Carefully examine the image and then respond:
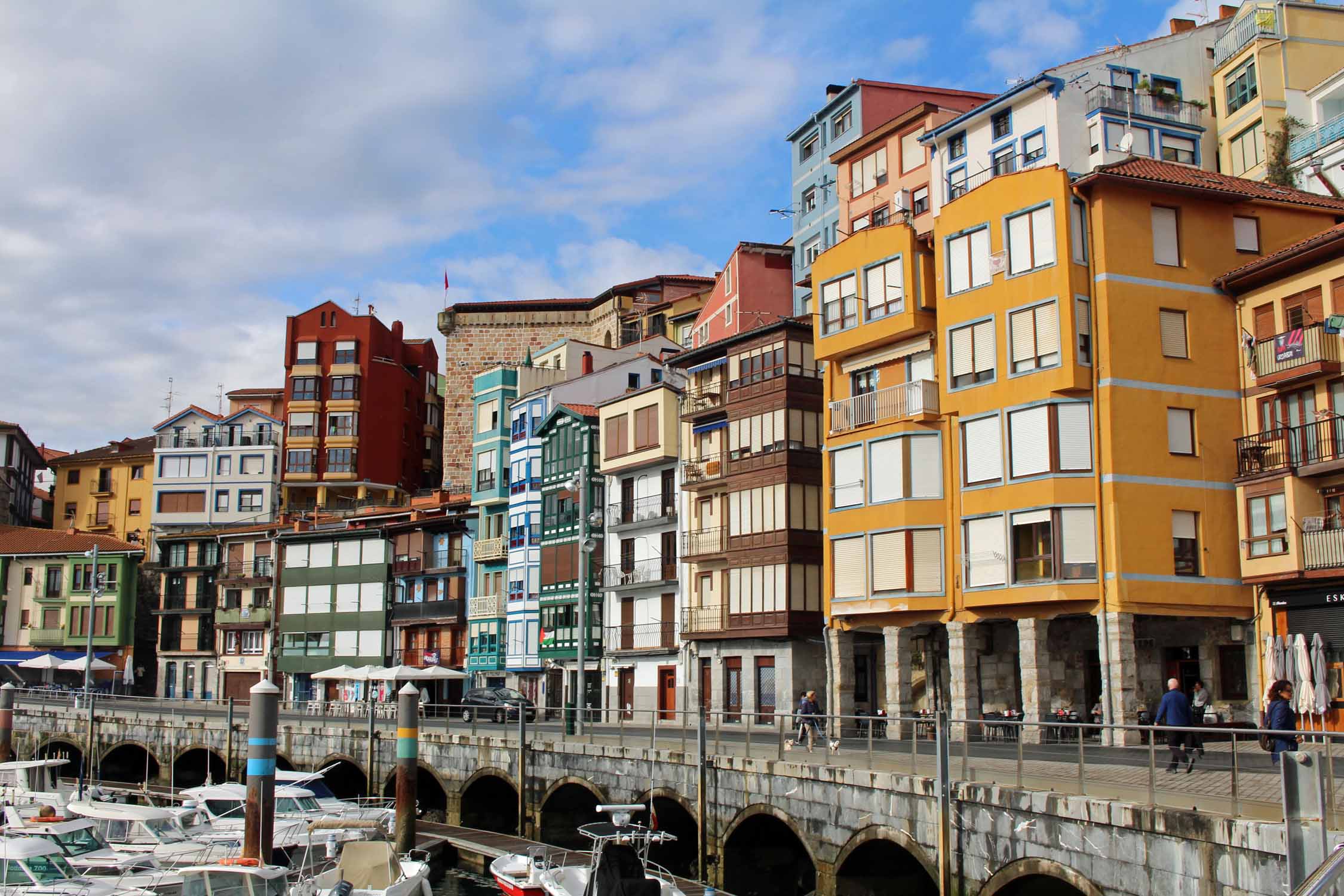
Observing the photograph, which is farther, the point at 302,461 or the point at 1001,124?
the point at 302,461

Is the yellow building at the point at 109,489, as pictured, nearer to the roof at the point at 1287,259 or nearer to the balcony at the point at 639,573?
the balcony at the point at 639,573

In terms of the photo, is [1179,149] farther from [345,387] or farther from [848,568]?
[345,387]

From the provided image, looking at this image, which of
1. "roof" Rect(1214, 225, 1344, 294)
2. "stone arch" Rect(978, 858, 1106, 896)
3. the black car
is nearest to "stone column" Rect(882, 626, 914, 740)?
the black car

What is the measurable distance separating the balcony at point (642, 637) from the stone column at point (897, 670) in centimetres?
1619

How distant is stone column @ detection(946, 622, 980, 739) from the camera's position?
43.4 m

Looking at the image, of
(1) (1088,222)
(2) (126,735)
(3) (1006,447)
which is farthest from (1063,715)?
(2) (126,735)

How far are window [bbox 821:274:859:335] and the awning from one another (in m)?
1.37

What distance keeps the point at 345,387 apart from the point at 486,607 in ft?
109

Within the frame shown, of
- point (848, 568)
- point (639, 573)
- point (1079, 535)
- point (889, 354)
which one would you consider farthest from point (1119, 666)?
point (639, 573)

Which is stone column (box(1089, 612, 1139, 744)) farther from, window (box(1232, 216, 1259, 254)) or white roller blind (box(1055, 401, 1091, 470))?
window (box(1232, 216, 1259, 254))

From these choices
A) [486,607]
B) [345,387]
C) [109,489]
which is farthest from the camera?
[109,489]

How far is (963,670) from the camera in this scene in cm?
4397

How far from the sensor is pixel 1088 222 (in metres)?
42.6

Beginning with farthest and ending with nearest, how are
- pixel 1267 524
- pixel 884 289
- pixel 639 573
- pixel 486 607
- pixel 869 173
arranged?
pixel 486 607 → pixel 869 173 → pixel 639 573 → pixel 884 289 → pixel 1267 524
